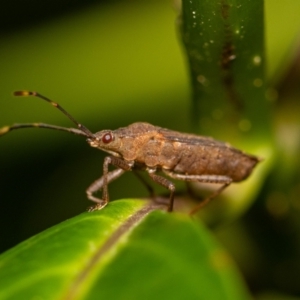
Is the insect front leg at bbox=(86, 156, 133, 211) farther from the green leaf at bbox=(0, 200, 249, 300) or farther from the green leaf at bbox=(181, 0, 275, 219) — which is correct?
the green leaf at bbox=(0, 200, 249, 300)

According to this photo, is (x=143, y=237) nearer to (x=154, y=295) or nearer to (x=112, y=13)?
(x=154, y=295)

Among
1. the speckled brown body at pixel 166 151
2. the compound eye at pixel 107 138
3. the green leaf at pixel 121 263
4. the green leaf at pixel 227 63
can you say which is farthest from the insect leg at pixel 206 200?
the compound eye at pixel 107 138

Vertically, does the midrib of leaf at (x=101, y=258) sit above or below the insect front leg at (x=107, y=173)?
above

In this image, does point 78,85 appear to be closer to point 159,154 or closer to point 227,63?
point 159,154

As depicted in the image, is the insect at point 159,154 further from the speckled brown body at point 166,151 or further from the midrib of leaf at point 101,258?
the midrib of leaf at point 101,258

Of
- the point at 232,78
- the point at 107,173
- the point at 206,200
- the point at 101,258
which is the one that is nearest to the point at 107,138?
the point at 107,173

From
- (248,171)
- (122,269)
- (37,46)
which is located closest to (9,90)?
(37,46)
